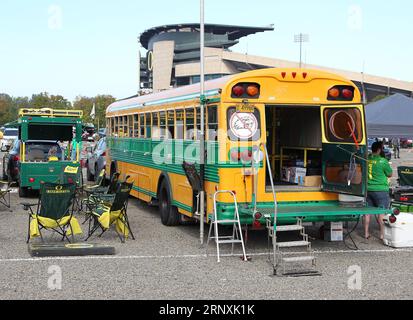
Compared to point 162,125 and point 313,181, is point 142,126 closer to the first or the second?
point 162,125

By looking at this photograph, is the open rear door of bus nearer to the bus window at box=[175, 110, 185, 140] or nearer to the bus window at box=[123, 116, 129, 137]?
the bus window at box=[175, 110, 185, 140]

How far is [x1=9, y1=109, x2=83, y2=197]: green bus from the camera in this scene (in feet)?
49.8

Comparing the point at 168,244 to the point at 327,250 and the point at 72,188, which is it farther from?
the point at 327,250

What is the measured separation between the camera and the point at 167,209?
11.4 meters

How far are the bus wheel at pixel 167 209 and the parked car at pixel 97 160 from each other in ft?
23.2

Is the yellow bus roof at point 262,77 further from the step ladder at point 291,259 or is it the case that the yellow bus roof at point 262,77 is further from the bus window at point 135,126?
the bus window at point 135,126

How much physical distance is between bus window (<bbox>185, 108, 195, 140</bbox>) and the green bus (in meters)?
4.71

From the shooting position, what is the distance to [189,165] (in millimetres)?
9508

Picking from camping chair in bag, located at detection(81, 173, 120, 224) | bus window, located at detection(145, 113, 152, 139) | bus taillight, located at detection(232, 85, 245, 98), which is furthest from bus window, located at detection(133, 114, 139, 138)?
bus taillight, located at detection(232, 85, 245, 98)

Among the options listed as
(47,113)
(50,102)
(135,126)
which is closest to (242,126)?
(135,126)

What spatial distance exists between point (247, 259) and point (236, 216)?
0.60 metres

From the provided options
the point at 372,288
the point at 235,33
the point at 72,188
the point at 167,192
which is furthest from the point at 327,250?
the point at 235,33

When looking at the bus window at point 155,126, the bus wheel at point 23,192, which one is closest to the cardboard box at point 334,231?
the bus window at point 155,126

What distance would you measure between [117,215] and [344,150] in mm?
3687
